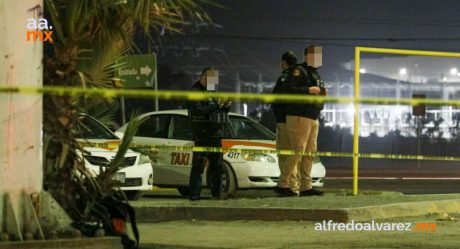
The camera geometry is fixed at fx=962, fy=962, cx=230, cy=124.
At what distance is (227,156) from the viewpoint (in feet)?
48.4

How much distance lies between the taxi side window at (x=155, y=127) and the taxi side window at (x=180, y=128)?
121 millimetres

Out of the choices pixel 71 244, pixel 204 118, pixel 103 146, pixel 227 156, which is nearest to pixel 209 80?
pixel 204 118

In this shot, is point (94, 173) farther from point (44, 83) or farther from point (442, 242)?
point (442, 242)

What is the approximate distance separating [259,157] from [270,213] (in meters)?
4.41

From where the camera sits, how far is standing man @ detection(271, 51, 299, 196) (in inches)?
491

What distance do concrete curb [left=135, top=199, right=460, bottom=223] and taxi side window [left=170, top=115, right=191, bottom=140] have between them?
4570 mm

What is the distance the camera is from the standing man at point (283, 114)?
12.5m

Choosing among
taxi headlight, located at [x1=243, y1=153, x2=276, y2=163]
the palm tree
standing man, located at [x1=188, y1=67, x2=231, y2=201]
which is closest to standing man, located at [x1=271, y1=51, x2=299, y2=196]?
standing man, located at [x1=188, y1=67, x2=231, y2=201]

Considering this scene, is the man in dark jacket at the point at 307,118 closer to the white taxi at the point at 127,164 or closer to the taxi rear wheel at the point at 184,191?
the white taxi at the point at 127,164

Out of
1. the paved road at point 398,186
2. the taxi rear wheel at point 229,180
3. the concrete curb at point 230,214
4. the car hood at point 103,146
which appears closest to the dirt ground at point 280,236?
the concrete curb at point 230,214

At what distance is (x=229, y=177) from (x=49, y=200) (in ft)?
23.9

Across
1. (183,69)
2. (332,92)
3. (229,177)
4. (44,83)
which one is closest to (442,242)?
(44,83)

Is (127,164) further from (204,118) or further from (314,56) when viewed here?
(314,56)

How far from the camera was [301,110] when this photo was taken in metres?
12.4
